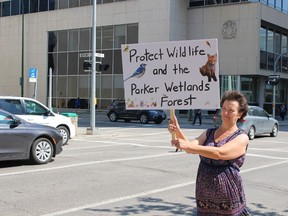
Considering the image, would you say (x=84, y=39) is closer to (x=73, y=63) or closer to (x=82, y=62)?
(x=82, y=62)

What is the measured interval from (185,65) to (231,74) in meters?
36.8

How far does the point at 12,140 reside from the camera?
33.9 feet

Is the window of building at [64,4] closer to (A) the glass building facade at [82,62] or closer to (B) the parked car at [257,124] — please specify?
(A) the glass building facade at [82,62]

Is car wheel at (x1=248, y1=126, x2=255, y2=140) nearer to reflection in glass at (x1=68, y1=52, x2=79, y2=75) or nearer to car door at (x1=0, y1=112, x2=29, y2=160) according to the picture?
car door at (x1=0, y1=112, x2=29, y2=160)

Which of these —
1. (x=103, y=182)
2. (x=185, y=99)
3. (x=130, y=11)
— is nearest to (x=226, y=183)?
(x=185, y=99)

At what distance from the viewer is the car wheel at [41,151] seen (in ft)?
35.4

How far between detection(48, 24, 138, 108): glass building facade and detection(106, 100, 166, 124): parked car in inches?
393

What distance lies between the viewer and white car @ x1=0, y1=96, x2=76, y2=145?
14.4 meters

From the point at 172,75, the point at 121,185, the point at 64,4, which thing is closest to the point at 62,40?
the point at 64,4

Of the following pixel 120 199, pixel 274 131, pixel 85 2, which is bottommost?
pixel 120 199

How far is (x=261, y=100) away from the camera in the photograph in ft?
143

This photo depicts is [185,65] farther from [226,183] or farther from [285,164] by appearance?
[285,164]

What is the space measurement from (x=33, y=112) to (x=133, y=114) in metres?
17.5

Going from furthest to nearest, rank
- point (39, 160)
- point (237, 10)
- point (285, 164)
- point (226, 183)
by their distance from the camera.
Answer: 1. point (237, 10)
2. point (285, 164)
3. point (39, 160)
4. point (226, 183)
